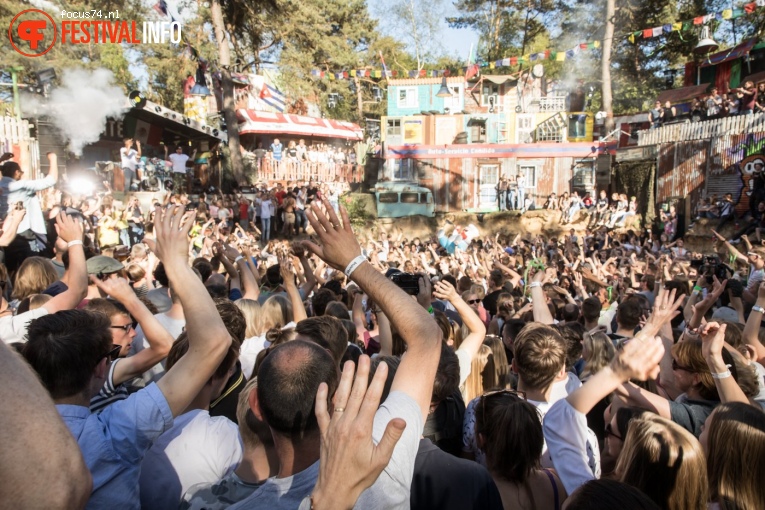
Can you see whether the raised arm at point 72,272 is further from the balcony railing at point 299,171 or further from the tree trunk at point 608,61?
the tree trunk at point 608,61

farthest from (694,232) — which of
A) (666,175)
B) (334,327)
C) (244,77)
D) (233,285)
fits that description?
(244,77)

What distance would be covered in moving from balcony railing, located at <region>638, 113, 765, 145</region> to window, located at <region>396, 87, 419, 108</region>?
47.6 ft

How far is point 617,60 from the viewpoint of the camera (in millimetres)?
36188

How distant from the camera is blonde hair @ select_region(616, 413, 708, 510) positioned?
2.08 m

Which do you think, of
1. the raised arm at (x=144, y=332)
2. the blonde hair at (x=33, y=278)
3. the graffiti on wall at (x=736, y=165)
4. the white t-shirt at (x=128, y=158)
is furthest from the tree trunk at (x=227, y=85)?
the raised arm at (x=144, y=332)

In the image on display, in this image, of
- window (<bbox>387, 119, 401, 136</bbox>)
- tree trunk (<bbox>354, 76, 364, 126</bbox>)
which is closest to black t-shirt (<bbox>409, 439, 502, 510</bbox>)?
window (<bbox>387, 119, 401, 136</bbox>)

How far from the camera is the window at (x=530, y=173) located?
105ft

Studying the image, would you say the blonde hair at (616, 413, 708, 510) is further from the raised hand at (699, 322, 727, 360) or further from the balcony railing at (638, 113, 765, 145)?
the balcony railing at (638, 113, 765, 145)

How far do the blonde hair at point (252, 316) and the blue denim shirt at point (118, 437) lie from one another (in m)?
2.36

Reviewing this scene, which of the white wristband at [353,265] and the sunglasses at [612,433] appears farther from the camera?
the sunglasses at [612,433]

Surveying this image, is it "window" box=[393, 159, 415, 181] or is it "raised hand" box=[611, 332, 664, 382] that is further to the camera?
"window" box=[393, 159, 415, 181]

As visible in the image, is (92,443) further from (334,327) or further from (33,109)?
(33,109)

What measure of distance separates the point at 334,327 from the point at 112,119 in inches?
788

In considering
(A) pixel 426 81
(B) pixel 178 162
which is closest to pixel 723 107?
(A) pixel 426 81
